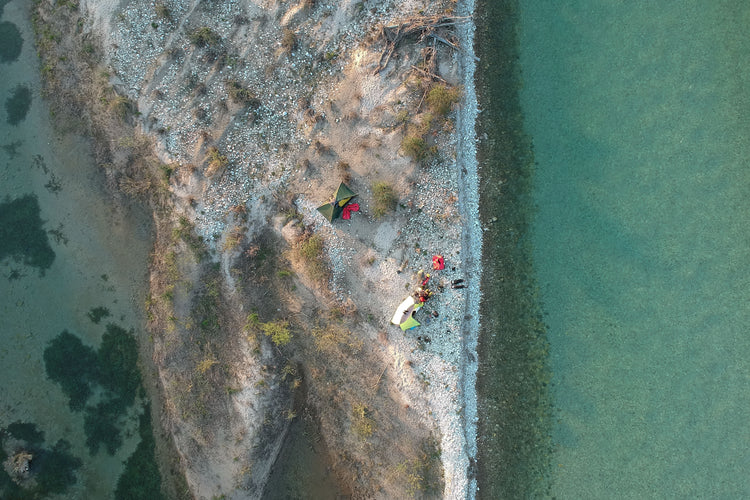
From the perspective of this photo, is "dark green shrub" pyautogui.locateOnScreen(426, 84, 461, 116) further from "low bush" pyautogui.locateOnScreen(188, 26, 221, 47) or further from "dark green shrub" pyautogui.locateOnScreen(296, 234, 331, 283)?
"low bush" pyautogui.locateOnScreen(188, 26, 221, 47)

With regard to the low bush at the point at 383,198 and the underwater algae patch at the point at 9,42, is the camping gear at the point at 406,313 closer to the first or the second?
the low bush at the point at 383,198

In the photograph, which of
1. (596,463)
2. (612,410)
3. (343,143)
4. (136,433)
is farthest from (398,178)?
(136,433)

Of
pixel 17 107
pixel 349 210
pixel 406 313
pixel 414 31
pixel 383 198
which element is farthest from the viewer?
pixel 17 107

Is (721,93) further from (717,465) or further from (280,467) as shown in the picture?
(280,467)

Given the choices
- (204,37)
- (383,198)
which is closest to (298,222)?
(383,198)

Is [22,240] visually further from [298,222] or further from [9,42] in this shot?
[298,222]

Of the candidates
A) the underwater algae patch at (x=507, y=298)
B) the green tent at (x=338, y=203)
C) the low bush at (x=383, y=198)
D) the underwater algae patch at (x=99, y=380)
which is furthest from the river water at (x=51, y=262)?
the underwater algae patch at (x=507, y=298)
